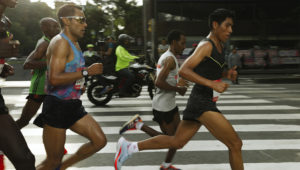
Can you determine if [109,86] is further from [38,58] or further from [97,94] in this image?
[38,58]

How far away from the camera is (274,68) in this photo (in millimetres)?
27297

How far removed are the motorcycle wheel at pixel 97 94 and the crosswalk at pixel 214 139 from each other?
0.21 m

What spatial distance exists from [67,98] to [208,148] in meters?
2.87

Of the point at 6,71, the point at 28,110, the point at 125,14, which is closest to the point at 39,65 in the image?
the point at 28,110

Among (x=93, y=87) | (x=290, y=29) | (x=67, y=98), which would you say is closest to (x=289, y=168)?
(x=67, y=98)

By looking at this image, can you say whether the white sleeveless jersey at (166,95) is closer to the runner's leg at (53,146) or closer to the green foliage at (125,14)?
the runner's leg at (53,146)

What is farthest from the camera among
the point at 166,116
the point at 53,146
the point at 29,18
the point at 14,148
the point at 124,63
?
the point at 29,18

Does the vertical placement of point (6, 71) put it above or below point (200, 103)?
above

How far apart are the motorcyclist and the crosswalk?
46 cm

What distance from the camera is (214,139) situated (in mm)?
6211

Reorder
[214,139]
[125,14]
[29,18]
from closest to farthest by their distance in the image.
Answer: [214,139], [125,14], [29,18]

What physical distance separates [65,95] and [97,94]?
672 cm

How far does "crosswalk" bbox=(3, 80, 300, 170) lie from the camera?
4.86m

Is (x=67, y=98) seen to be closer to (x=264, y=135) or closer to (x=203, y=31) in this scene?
(x=264, y=135)
